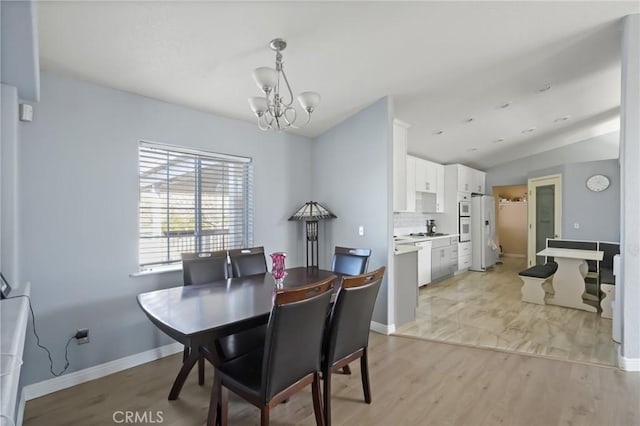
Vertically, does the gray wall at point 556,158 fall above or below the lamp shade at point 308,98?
above

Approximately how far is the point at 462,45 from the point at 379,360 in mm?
2818

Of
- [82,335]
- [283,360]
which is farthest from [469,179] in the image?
[82,335]

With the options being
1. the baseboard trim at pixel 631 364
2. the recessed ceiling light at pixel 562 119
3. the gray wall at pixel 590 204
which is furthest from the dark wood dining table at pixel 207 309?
the gray wall at pixel 590 204

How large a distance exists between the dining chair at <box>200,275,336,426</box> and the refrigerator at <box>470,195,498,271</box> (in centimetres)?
633

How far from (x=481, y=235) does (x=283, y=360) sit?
22.0 ft

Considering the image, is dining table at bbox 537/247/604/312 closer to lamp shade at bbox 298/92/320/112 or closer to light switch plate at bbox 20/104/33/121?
lamp shade at bbox 298/92/320/112

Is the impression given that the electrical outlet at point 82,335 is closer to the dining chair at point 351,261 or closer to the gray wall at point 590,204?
the dining chair at point 351,261

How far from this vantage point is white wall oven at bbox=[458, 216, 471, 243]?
21.7 ft

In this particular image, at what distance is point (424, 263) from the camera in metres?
5.34

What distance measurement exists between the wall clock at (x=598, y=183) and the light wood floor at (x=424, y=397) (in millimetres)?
4540

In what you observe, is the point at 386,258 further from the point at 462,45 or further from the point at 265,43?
the point at 265,43

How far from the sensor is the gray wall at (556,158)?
6.41m

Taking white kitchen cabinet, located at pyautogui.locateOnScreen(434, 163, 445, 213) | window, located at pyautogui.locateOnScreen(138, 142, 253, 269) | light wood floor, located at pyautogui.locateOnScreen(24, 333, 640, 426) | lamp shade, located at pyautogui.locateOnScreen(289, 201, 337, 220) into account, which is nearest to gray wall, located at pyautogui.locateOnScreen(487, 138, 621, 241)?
white kitchen cabinet, located at pyautogui.locateOnScreen(434, 163, 445, 213)

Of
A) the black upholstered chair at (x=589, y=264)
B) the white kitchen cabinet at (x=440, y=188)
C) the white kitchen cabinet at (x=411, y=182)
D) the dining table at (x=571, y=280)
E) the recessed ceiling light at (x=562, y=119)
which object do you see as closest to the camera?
the dining table at (x=571, y=280)
